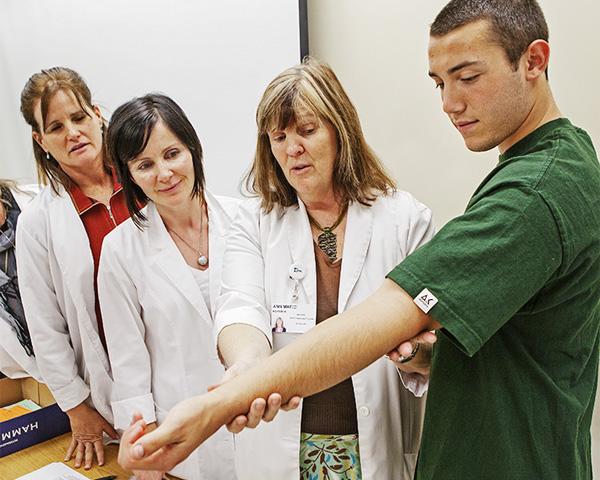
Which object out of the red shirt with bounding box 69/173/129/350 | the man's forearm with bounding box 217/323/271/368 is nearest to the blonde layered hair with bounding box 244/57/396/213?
the man's forearm with bounding box 217/323/271/368

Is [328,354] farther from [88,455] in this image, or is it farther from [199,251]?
[88,455]

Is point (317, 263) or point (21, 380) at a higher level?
point (317, 263)

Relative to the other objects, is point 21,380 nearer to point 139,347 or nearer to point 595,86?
point 139,347

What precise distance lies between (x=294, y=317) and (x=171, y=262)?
0.45 m

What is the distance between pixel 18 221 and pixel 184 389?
2.27 feet

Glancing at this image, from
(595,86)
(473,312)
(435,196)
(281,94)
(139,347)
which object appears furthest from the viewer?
(435,196)

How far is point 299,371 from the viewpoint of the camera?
91cm

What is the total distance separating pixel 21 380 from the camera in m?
1.87

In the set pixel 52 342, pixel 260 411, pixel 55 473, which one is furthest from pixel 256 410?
pixel 55 473

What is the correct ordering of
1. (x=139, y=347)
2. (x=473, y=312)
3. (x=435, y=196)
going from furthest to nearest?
(x=435, y=196), (x=139, y=347), (x=473, y=312)

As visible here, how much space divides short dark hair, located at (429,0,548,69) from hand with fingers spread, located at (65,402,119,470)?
1.54 metres

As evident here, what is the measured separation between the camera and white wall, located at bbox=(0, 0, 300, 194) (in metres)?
1.71

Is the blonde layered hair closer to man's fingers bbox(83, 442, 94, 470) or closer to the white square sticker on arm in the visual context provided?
the white square sticker on arm

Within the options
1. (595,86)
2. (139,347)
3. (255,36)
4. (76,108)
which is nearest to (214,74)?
(255,36)
